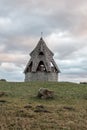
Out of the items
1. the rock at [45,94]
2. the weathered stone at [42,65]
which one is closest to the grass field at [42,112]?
the rock at [45,94]

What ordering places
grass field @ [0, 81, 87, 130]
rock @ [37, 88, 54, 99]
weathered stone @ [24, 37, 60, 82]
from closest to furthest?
grass field @ [0, 81, 87, 130] → rock @ [37, 88, 54, 99] → weathered stone @ [24, 37, 60, 82]

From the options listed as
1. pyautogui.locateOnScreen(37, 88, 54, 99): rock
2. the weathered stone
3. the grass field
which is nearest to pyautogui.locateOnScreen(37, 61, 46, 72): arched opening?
the weathered stone

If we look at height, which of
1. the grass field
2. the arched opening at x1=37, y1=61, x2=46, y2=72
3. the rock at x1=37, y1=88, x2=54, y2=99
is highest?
the arched opening at x1=37, y1=61, x2=46, y2=72

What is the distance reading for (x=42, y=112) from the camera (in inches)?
997

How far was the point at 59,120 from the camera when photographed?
22.3 metres

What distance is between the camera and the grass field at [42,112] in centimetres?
2052

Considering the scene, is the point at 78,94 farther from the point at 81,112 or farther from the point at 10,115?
the point at 10,115

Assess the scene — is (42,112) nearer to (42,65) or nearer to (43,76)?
(43,76)

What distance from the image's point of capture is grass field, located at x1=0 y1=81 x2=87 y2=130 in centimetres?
2052

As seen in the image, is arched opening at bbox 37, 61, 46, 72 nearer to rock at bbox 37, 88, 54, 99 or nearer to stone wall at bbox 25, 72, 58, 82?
stone wall at bbox 25, 72, 58, 82

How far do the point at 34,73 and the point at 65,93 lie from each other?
28.4 metres

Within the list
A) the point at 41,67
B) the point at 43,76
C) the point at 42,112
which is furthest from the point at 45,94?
the point at 41,67

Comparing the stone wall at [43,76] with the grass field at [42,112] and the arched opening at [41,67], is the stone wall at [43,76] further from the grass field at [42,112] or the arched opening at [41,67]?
the grass field at [42,112]

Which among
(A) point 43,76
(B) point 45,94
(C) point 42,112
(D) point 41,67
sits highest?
(D) point 41,67
